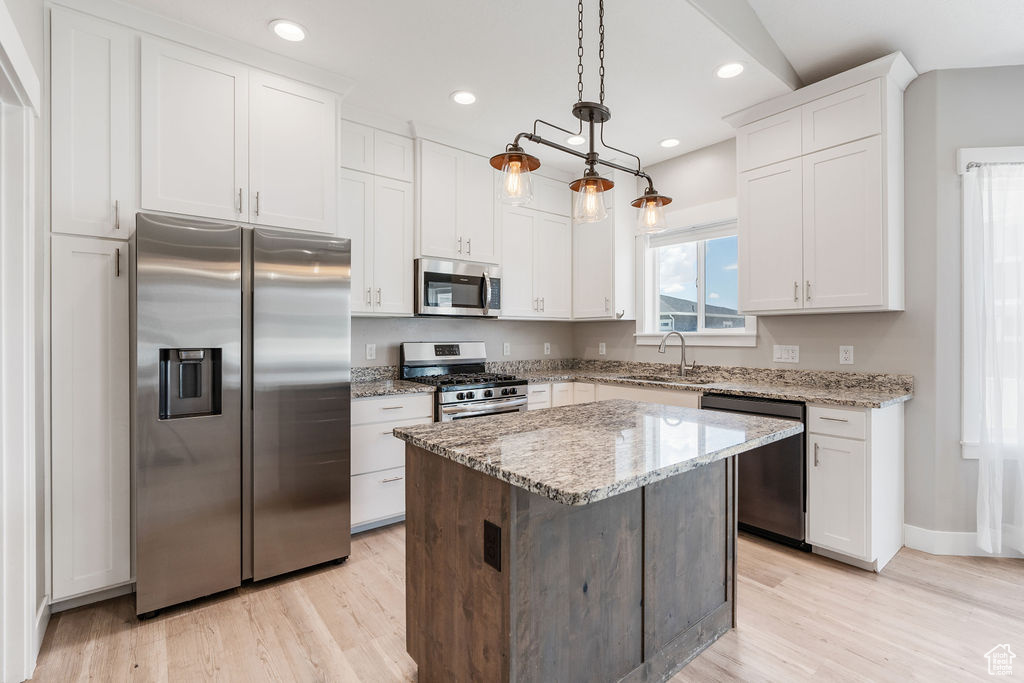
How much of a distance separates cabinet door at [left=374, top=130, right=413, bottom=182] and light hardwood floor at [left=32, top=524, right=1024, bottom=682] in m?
2.50

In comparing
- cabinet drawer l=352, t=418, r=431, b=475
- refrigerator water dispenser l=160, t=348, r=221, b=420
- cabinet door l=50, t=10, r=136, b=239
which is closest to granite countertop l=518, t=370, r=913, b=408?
cabinet drawer l=352, t=418, r=431, b=475

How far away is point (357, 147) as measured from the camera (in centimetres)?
322

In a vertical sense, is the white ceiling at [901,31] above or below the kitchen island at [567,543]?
above

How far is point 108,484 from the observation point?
2.18 meters

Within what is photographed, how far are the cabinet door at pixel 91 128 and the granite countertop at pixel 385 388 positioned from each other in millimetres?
1412

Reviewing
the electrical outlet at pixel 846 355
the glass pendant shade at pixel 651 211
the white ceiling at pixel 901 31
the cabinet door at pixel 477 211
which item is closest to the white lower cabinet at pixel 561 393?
the cabinet door at pixel 477 211

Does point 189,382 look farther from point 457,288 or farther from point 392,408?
point 457,288

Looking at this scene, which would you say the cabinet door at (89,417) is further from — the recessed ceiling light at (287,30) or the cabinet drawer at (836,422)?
the cabinet drawer at (836,422)

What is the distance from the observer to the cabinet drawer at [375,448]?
2.91 m

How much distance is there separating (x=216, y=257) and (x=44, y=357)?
764 millimetres

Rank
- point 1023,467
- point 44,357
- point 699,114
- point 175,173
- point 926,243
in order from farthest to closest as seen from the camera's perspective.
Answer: point 699,114, point 926,243, point 1023,467, point 175,173, point 44,357

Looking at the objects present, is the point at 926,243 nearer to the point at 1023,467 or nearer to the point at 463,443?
the point at 1023,467

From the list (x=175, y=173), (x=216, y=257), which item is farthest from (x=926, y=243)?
(x=175, y=173)

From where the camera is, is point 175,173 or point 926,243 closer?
point 175,173
